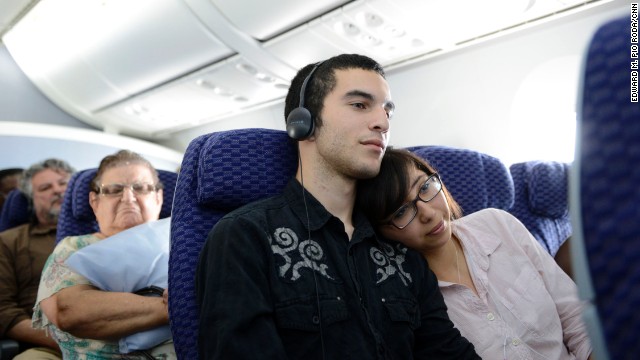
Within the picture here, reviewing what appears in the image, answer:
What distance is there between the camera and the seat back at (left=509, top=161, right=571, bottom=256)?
9.00 ft

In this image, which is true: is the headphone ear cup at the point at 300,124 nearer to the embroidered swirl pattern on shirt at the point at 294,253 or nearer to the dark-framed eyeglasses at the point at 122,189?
the embroidered swirl pattern on shirt at the point at 294,253

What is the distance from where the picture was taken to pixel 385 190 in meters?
1.55

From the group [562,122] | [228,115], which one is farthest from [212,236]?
[228,115]

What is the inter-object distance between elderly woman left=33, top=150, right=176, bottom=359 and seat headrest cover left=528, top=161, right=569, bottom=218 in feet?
7.44

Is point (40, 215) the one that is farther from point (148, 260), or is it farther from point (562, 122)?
point (562, 122)

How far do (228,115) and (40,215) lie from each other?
11.6ft

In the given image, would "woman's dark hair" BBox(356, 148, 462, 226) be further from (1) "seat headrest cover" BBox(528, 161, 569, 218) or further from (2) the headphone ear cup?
(1) "seat headrest cover" BBox(528, 161, 569, 218)

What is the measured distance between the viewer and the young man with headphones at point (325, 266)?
1.08 m

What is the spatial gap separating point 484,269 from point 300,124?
0.84m

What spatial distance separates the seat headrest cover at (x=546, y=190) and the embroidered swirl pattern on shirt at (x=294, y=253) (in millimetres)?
1995

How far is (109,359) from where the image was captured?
1.73 metres

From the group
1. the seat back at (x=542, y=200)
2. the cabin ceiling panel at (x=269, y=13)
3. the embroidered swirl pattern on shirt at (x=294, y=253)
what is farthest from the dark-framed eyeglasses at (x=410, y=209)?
the cabin ceiling panel at (x=269, y=13)

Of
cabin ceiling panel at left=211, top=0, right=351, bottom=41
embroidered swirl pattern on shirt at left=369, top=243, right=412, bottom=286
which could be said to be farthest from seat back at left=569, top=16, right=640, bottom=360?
cabin ceiling panel at left=211, top=0, right=351, bottom=41

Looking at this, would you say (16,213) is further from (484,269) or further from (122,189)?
(484,269)
